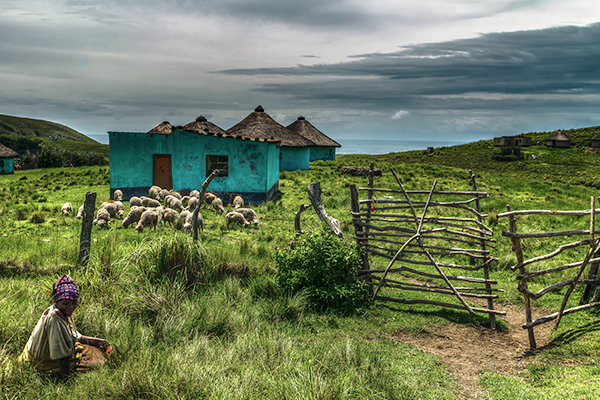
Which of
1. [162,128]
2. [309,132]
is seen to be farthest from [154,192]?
[309,132]

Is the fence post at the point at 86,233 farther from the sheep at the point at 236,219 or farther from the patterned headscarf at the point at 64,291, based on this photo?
the sheep at the point at 236,219

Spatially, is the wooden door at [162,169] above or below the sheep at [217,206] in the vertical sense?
above

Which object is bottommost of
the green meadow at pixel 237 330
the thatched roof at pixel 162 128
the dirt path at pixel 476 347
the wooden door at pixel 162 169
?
the dirt path at pixel 476 347

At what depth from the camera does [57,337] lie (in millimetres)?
4535

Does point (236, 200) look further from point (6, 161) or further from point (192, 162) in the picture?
point (6, 161)

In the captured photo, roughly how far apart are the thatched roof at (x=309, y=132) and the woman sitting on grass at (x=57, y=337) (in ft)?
119

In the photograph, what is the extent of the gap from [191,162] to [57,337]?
1697 centimetres

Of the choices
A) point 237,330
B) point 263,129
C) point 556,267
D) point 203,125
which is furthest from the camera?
point 203,125

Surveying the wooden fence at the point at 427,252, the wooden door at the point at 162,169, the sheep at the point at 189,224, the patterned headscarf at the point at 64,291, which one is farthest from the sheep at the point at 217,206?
the patterned headscarf at the point at 64,291

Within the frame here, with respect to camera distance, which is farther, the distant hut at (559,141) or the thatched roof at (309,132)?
the distant hut at (559,141)

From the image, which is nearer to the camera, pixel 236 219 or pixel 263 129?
pixel 236 219

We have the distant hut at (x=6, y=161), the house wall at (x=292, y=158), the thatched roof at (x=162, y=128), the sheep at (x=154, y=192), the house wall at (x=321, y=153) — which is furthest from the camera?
the house wall at (x=321, y=153)

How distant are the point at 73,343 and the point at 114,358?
57 centimetres

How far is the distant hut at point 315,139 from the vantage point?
4053 centimetres
